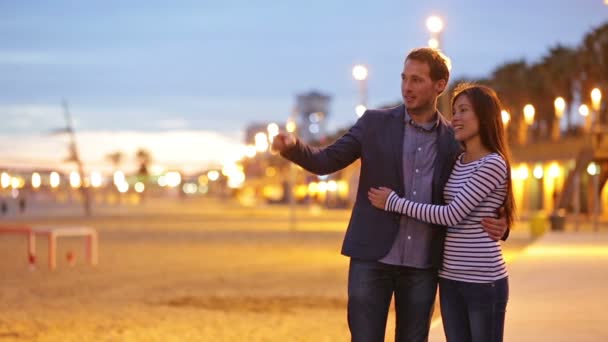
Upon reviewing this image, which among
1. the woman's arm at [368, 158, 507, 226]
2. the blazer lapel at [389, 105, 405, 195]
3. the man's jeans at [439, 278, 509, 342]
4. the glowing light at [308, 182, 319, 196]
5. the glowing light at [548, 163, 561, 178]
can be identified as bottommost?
the glowing light at [308, 182, 319, 196]

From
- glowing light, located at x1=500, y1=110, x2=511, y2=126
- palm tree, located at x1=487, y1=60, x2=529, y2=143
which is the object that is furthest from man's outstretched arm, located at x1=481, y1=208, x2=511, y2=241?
palm tree, located at x1=487, y1=60, x2=529, y2=143

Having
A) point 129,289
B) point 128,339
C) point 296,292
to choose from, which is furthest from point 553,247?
point 128,339

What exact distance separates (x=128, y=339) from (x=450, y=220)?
6.21 m

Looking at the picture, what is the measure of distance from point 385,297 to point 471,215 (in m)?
0.59

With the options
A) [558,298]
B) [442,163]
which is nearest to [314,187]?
[558,298]

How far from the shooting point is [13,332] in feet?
35.7

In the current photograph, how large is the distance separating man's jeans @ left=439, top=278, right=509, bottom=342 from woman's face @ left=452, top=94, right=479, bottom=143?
2.26 ft

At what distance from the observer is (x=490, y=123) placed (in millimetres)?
5031

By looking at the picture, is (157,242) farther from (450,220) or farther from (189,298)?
(450,220)

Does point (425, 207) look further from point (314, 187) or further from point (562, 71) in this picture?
point (314, 187)

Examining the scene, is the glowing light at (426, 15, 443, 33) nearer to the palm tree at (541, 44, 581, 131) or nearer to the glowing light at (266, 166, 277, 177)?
the palm tree at (541, 44, 581, 131)

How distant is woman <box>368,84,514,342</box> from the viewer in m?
4.88

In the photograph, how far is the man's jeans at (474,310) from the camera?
16.0ft

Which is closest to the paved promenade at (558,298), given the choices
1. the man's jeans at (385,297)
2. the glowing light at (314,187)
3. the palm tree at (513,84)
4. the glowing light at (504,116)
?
the glowing light at (504,116)
